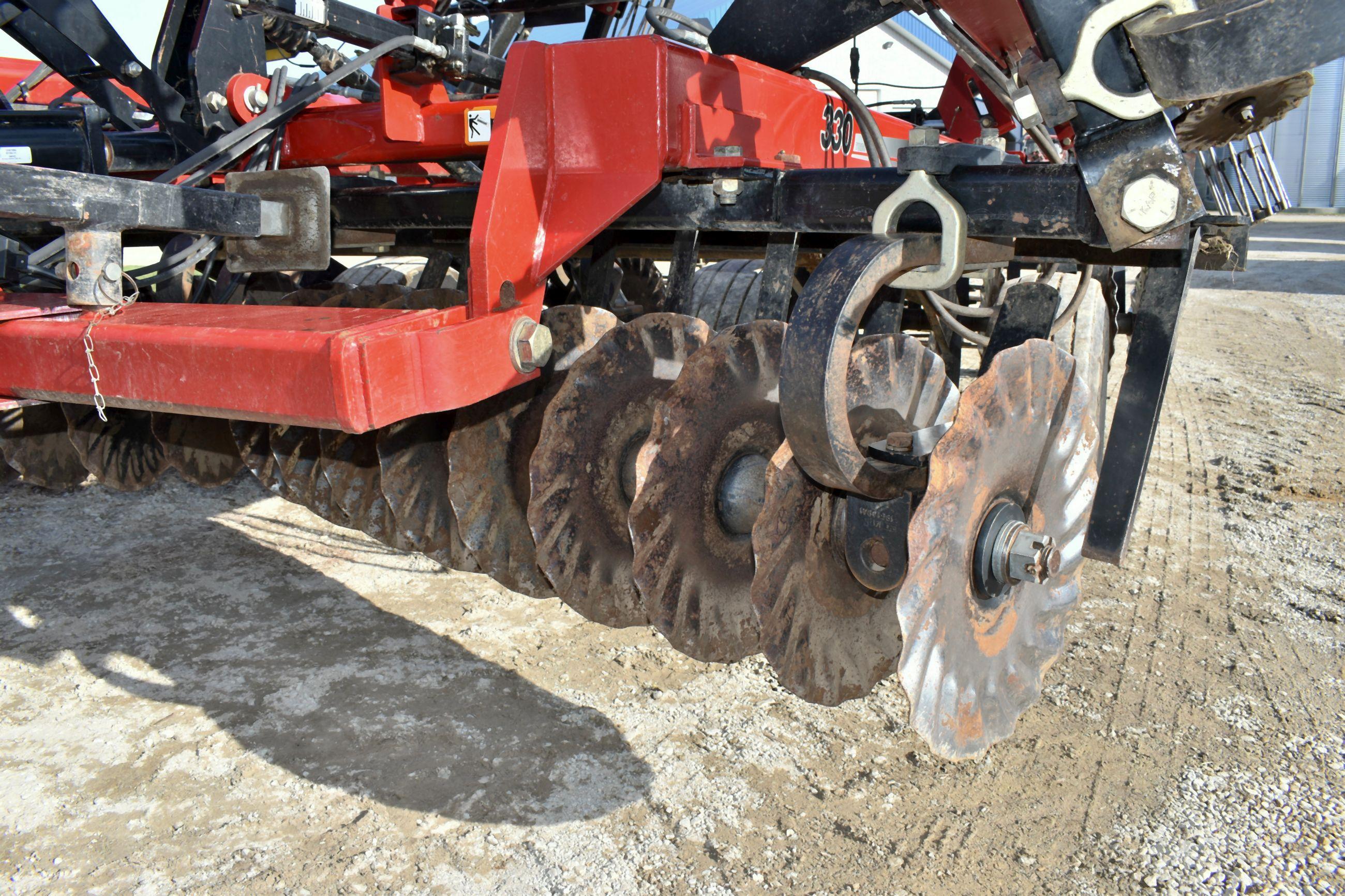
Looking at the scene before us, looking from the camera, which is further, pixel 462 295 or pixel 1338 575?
pixel 1338 575

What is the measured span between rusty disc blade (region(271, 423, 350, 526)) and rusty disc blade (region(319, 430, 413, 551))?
1.9 inches

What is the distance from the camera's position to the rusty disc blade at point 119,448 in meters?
3.08

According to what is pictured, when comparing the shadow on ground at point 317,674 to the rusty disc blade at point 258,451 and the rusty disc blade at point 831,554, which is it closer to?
the rusty disc blade at point 258,451

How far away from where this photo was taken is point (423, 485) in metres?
2.57

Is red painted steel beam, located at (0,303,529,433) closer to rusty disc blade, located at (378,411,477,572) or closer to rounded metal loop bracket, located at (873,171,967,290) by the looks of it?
rusty disc blade, located at (378,411,477,572)

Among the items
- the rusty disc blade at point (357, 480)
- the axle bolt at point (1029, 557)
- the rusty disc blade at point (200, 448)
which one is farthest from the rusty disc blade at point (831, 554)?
the rusty disc blade at point (200, 448)

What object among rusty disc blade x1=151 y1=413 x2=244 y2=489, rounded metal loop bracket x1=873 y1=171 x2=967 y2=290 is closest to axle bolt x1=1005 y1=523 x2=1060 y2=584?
rounded metal loop bracket x1=873 y1=171 x2=967 y2=290

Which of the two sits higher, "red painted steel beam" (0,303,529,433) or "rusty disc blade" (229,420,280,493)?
"red painted steel beam" (0,303,529,433)

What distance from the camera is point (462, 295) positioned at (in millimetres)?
2432

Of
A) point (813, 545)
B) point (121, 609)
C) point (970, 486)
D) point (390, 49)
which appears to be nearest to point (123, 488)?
point (121, 609)

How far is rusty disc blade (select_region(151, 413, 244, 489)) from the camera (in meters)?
3.09

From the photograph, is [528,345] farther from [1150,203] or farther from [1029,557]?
[1150,203]

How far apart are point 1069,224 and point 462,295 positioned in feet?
4.63

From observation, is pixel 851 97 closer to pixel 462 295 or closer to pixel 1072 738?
pixel 462 295
